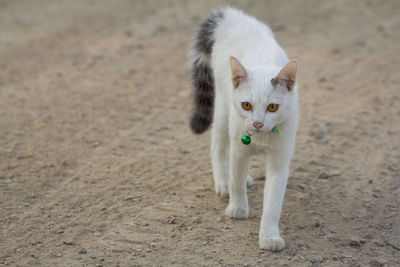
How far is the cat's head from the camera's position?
356 centimetres

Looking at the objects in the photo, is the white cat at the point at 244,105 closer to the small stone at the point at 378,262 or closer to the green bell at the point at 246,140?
the green bell at the point at 246,140

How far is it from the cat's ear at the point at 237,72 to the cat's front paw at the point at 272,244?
1.19m

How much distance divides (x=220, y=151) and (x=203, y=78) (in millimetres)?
742

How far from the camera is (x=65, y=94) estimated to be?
6.88 m

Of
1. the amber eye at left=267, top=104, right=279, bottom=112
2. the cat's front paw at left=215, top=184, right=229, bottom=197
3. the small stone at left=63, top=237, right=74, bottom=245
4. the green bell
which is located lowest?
the small stone at left=63, top=237, right=74, bottom=245

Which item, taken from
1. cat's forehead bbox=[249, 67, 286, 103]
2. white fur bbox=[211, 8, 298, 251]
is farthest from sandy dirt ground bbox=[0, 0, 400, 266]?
cat's forehead bbox=[249, 67, 286, 103]

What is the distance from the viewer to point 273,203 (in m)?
3.90

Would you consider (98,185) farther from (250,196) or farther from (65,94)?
(65,94)

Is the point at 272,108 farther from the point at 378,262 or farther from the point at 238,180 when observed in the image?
the point at 378,262

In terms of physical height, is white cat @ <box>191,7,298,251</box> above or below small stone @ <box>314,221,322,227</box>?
above

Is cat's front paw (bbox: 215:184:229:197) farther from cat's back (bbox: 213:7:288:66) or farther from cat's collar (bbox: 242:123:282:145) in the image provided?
cat's back (bbox: 213:7:288:66)

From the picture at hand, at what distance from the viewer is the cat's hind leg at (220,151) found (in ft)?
15.4

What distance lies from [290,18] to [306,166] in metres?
5.79

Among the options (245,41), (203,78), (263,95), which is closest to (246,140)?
(263,95)
